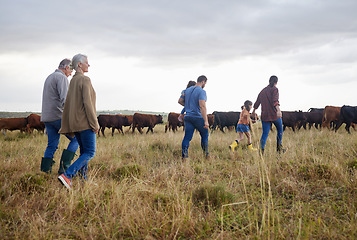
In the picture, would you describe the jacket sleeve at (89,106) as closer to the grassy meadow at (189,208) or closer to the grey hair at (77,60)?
the grey hair at (77,60)

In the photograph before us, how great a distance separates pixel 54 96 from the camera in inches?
185

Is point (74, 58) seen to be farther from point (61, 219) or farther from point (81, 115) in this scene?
point (61, 219)

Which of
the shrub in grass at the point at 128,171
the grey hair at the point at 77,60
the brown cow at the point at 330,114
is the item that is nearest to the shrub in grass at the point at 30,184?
the shrub in grass at the point at 128,171

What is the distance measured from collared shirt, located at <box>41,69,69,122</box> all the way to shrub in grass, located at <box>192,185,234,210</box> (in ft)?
9.93

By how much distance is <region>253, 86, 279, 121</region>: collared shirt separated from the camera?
6.63 metres

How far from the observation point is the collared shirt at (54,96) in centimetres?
459

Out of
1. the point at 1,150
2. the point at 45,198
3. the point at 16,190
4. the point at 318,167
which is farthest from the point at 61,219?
the point at 1,150

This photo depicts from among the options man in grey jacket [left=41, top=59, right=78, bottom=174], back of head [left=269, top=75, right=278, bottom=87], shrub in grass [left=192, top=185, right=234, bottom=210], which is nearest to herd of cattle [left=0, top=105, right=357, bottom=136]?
back of head [left=269, top=75, right=278, bottom=87]

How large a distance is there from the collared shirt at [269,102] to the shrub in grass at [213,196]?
12.6 ft

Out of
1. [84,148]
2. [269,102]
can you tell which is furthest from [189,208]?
[269,102]

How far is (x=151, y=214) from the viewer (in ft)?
9.60

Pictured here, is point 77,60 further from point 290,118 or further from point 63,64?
point 290,118

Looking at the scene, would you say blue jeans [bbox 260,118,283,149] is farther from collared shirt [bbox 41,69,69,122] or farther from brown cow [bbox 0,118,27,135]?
brown cow [bbox 0,118,27,135]

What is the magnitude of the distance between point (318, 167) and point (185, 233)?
3177mm
